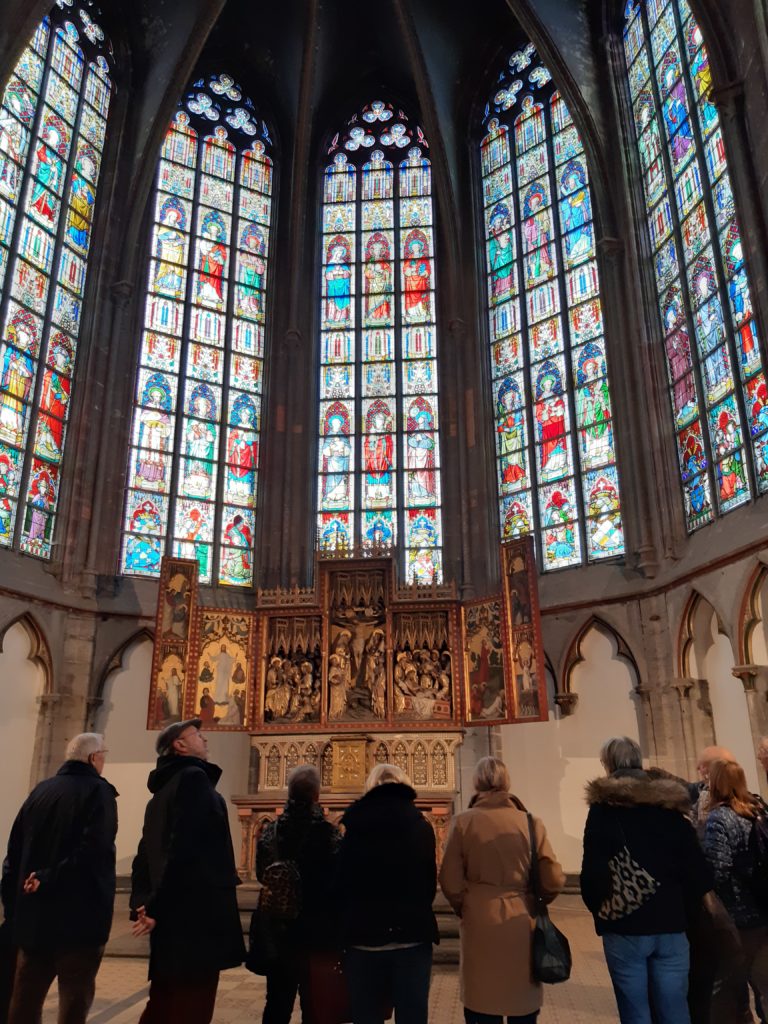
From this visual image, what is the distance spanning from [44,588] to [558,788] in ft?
26.0

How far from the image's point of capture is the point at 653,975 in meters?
3.68

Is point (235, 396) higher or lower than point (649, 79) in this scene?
lower

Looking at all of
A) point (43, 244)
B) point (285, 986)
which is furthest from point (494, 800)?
point (43, 244)

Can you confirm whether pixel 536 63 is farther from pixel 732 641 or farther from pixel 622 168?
pixel 732 641

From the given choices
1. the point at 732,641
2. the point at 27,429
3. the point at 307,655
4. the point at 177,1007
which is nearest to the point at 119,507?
the point at 27,429

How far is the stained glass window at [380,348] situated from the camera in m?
14.8

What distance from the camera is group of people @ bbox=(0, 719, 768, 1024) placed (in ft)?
11.5

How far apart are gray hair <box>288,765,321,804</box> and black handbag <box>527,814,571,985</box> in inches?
39.0

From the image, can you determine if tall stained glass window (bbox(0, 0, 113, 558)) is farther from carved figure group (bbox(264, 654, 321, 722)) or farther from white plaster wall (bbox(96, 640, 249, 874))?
carved figure group (bbox(264, 654, 321, 722))

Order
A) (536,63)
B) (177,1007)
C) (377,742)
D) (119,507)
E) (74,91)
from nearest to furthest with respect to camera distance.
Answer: (177,1007)
(377,742)
(119,507)
(74,91)
(536,63)

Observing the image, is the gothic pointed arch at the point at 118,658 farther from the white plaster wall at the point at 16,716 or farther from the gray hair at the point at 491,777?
the gray hair at the point at 491,777

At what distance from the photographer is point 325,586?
11.8 meters

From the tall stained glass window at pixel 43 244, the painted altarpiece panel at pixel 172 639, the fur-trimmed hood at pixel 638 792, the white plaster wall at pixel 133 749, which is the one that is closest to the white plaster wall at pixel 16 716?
the white plaster wall at pixel 133 749

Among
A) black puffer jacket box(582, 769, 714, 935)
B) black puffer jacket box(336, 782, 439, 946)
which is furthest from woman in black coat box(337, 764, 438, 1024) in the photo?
black puffer jacket box(582, 769, 714, 935)
